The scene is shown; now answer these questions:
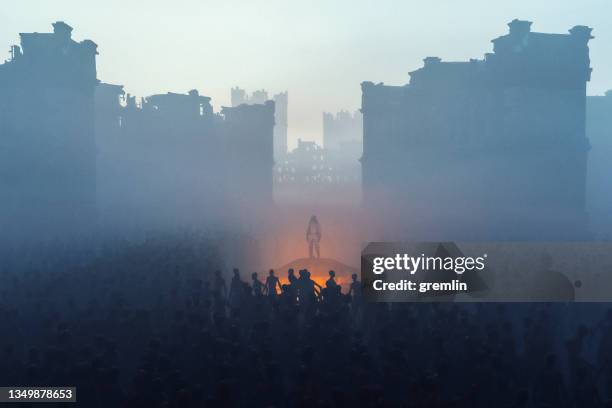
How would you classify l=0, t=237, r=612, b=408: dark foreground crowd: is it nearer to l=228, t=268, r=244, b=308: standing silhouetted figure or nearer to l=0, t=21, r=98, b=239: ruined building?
l=228, t=268, r=244, b=308: standing silhouetted figure

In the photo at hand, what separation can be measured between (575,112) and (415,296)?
21.9 m

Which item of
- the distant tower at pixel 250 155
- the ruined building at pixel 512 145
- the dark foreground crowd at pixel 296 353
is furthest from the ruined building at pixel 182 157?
the dark foreground crowd at pixel 296 353

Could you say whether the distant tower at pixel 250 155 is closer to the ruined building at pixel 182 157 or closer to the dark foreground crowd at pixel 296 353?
the ruined building at pixel 182 157

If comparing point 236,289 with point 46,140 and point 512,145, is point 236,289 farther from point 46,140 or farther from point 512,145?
point 512,145

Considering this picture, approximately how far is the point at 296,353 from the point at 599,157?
41.3 meters

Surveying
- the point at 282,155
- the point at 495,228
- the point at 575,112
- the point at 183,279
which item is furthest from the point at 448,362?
the point at 282,155

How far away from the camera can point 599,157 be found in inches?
1667

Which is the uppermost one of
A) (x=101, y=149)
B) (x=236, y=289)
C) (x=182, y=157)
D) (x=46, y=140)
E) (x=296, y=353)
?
(x=182, y=157)

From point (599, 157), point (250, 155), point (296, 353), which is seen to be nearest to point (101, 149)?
point (250, 155)

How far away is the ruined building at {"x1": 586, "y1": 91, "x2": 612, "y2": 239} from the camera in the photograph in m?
39.4

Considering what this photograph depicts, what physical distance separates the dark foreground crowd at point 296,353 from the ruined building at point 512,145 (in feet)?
59.8

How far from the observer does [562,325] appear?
34.0 feet

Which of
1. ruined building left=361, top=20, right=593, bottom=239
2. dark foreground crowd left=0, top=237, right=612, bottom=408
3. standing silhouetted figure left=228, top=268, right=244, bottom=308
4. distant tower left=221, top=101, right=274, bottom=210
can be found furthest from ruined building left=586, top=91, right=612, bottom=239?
standing silhouetted figure left=228, top=268, right=244, bottom=308

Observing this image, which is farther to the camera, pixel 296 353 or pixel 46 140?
pixel 46 140
